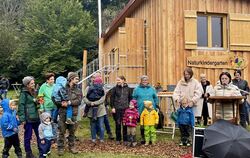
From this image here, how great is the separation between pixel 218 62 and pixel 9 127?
7.34 metres

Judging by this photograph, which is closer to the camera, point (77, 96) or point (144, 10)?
point (77, 96)

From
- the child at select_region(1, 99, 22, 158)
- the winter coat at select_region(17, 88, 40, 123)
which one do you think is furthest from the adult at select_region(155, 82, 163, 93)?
the child at select_region(1, 99, 22, 158)

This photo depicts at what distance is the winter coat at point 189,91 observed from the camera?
27.2 ft

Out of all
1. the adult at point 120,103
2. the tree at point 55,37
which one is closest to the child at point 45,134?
the adult at point 120,103

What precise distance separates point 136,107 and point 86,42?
23.3 m

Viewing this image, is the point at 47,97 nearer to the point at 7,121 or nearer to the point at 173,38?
the point at 7,121

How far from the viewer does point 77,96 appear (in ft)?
25.8

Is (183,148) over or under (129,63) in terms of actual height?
under

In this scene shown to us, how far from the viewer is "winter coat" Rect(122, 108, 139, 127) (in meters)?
8.50

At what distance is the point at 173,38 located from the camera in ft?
38.1

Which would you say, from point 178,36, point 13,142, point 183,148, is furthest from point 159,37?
point 13,142

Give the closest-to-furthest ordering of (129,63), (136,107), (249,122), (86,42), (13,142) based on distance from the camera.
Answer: (13,142) → (136,107) → (249,122) → (129,63) → (86,42)

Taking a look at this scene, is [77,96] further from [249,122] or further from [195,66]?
[249,122]

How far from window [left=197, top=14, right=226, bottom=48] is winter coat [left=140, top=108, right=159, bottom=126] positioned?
424 centimetres
